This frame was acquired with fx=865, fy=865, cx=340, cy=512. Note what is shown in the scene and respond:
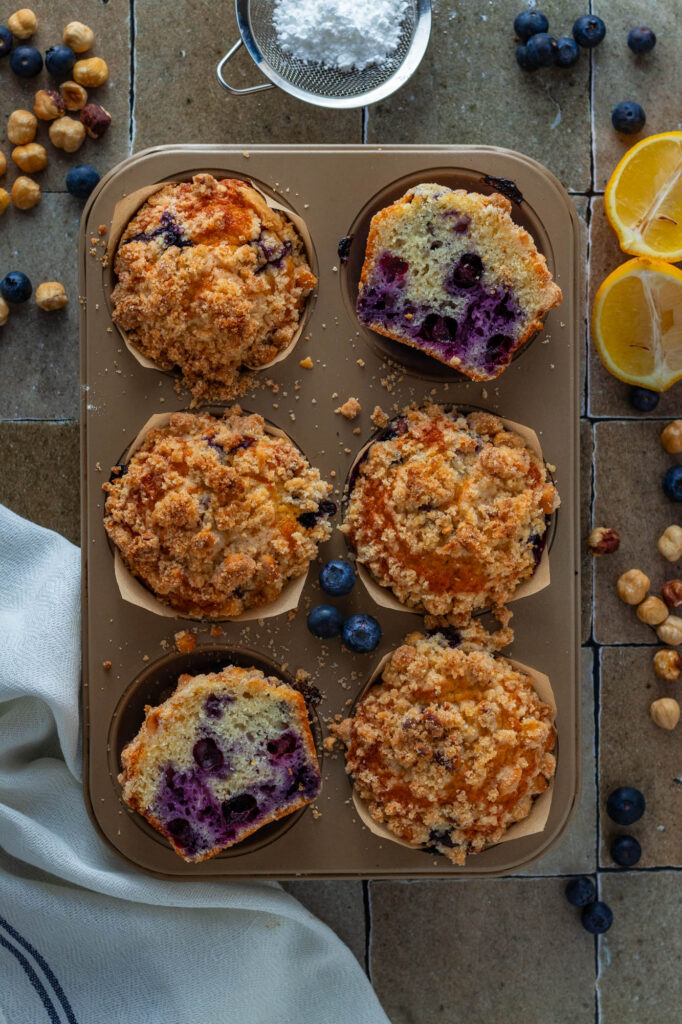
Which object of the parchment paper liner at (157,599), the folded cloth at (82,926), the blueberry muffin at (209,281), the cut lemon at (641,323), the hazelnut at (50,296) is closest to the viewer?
the blueberry muffin at (209,281)

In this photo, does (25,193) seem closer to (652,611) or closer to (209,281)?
(209,281)

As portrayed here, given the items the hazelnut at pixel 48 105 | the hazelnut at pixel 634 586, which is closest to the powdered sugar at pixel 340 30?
the hazelnut at pixel 48 105

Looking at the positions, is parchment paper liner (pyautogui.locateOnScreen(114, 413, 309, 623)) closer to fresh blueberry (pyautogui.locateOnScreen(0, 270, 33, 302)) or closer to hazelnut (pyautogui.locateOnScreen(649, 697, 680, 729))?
fresh blueberry (pyautogui.locateOnScreen(0, 270, 33, 302))

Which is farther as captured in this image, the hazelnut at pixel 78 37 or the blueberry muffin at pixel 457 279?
the hazelnut at pixel 78 37

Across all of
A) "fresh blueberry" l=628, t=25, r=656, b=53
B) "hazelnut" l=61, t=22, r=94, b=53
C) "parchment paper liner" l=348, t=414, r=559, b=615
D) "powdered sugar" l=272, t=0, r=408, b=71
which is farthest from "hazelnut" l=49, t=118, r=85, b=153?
"fresh blueberry" l=628, t=25, r=656, b=53

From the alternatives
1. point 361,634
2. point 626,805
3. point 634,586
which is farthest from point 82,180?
point 626,805

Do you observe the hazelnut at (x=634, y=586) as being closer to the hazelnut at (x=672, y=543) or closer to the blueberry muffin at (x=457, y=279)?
the hazelnut at (x=672, y=543)
